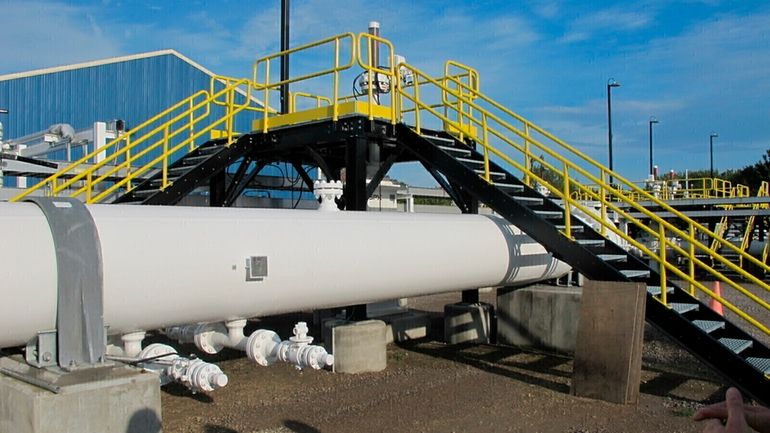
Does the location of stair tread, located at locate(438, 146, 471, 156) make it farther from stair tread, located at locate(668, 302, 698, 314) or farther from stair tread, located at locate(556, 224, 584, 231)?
stair tread, located at locate(668, 302, 698, 314)

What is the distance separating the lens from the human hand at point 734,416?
1554 mm

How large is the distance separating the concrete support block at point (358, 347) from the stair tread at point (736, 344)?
429cm

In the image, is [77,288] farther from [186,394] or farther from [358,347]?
[358,347]

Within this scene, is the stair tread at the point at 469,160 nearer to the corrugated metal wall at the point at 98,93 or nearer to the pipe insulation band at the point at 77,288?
the pipe insulation band at the point at 77,288

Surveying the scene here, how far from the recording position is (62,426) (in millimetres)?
4398

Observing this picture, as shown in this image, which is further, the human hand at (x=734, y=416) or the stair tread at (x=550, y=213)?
the stair tread at (x=550, y=213)

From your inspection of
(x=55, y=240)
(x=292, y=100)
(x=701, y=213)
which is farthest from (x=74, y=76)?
(x=701, y=213)

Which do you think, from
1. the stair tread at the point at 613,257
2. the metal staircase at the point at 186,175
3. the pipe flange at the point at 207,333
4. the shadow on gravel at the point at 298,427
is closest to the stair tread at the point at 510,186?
the stair tread at the point at 613,257

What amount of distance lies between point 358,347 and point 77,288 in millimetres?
4876

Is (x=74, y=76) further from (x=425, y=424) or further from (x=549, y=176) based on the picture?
(x=549, y=176)

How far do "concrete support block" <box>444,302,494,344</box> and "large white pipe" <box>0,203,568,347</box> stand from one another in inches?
105

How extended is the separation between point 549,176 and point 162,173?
57985 mm

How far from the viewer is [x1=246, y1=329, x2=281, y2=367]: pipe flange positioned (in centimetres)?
675

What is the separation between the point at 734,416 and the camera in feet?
5.16
